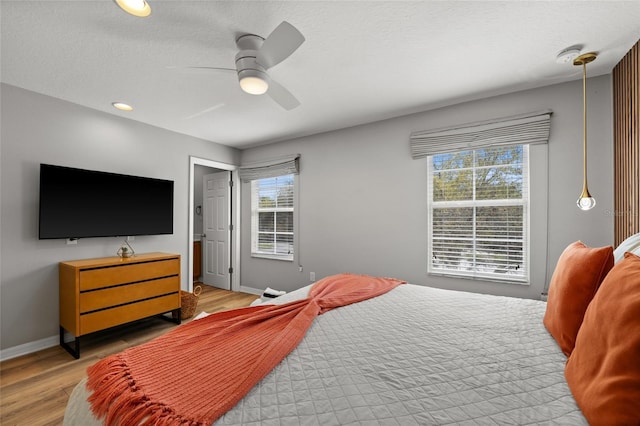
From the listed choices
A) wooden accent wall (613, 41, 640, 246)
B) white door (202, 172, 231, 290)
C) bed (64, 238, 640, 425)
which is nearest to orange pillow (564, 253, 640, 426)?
bed (64, 238, 640, 425)

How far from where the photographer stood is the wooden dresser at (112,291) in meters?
2.56

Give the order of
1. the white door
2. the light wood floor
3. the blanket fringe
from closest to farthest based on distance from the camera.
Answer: the blanket fringe
the light wood floor
the white door

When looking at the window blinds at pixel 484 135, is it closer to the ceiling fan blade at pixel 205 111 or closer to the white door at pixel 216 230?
the ceiling fan blade at pixel 205 111

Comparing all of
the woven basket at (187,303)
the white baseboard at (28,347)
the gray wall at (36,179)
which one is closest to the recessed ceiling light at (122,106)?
the gray wall at (36,179)

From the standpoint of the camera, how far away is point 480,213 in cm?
288

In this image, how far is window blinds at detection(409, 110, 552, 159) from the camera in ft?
8.39

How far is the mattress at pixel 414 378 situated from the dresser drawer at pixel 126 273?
1.93m

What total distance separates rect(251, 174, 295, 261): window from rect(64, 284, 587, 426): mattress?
2829 millimetres

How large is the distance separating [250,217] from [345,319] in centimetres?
342

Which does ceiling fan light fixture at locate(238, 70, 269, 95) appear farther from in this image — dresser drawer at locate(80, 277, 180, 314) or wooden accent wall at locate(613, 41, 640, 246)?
wooden accent wall at locate(613, 41, 640, 246)

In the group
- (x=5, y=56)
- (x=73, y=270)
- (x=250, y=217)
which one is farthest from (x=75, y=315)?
(x=250, y=217)

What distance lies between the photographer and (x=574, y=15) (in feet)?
5.52

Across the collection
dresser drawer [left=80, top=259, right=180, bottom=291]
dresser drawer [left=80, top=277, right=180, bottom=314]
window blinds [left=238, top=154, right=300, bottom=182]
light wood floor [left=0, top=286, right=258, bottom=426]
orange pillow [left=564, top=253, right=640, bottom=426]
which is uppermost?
window blinds [left=238, top=154, right=300, bottom=182]

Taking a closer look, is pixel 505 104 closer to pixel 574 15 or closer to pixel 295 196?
pixel 574 15
